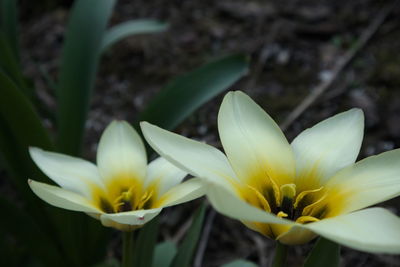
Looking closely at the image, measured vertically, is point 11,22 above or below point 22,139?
above

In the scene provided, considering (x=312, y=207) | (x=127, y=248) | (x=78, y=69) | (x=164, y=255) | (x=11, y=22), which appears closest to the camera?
(x=312, y=207)

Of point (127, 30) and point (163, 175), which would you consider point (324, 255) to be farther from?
point (127, 30)

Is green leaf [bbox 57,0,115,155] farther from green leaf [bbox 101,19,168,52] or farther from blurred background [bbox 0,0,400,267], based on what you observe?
blurred background [bbox 0,0,400,267]

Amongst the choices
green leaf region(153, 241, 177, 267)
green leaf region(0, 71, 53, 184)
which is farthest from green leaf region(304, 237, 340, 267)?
green leaf region(0, 71, 53, 184)

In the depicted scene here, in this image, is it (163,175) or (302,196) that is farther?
(163,175)

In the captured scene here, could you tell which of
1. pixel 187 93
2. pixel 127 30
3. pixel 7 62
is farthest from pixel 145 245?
pixel 127 30

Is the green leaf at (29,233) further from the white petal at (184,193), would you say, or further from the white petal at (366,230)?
the white petal at (366,230)

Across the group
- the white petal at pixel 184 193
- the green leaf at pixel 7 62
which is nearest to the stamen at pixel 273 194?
the white petal at pixel 184 193
